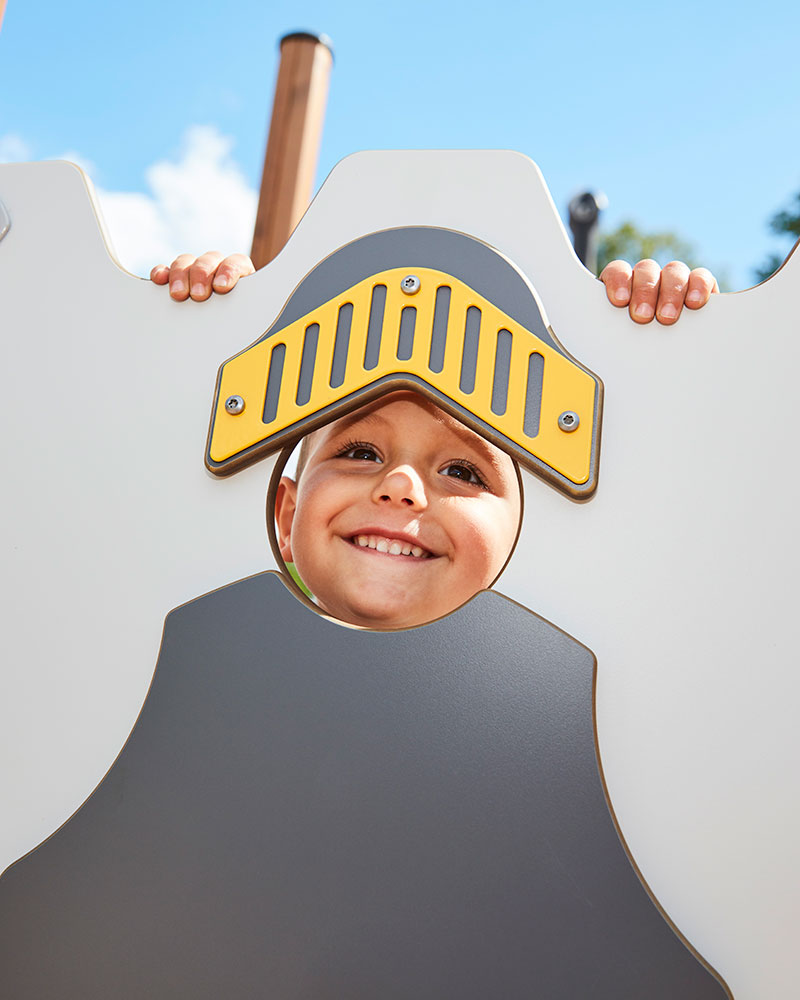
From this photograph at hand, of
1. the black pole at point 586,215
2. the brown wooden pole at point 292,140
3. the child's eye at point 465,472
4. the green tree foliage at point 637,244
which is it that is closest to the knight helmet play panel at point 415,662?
the child's eye at point 465,472

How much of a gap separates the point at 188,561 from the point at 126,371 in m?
0.22

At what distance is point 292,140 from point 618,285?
91.9 inches

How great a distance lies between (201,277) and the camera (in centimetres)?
87

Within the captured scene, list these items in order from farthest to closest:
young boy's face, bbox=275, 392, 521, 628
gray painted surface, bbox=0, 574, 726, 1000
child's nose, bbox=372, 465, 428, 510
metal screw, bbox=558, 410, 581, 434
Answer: young boy's face, bbox=275, 392, 521, 628, child's nose, bbox=372, 465, 428, 510, metal screw, bbox=558, 410, 581, 434, gray painted surface, bbox=0, 574, 726, 1000

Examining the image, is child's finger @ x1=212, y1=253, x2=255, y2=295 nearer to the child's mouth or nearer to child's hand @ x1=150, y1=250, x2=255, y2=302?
child's hand @ x1=150, y1=250, x2=255, y2=302

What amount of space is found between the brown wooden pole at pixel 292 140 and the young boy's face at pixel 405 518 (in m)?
1.82

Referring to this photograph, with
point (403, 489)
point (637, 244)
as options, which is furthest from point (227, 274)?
point (637, 244)

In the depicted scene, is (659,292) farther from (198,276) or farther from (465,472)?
(198,276)

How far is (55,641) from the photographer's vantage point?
30.9 inches

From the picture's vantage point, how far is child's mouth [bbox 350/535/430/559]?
995 mm

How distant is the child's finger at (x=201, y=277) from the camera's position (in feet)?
2.82

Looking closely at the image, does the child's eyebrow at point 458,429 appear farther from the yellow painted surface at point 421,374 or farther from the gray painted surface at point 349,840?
the gray painted surface at point 349,840

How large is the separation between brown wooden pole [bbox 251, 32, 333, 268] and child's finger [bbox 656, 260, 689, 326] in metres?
2.06

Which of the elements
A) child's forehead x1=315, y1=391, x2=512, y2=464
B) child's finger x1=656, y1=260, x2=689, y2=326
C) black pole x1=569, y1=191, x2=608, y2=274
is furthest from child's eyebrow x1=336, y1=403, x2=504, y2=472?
black pole x1=569, y1=191, x2=608, y2=274
